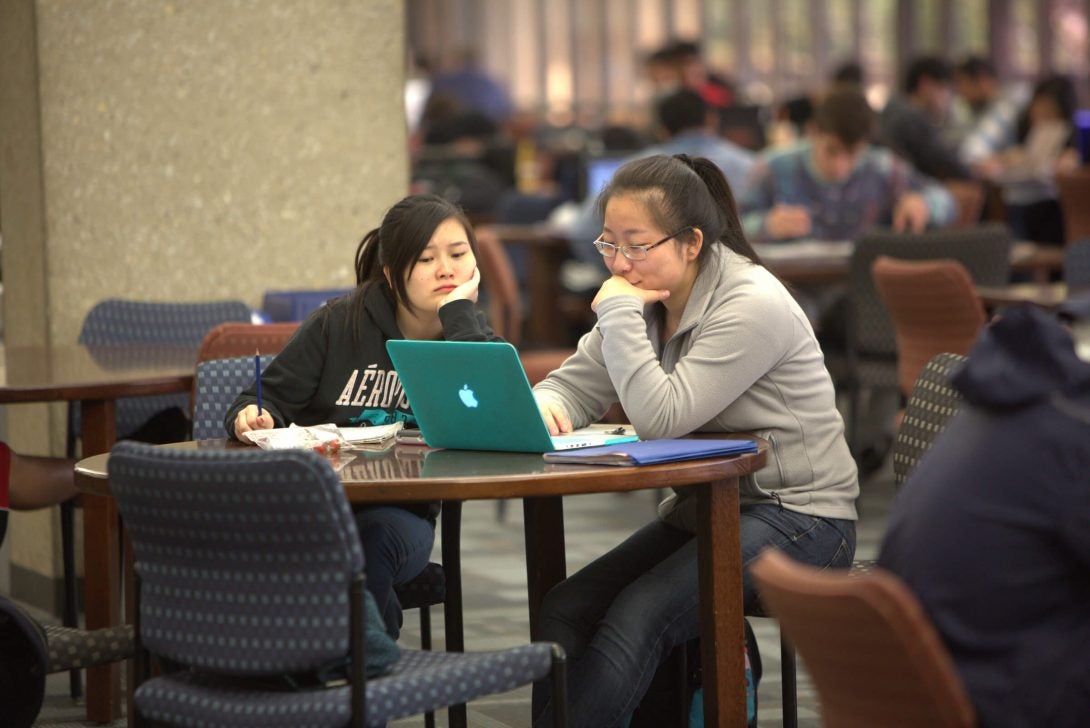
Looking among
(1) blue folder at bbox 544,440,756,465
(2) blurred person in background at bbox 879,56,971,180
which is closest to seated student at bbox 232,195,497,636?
(1) blue folder at bbox 544,440,756,465

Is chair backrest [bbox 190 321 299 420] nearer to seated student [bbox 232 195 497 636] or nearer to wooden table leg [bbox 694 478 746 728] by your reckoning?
seated student [bbox 232 195 497 636]

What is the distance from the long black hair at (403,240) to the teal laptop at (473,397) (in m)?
0.48

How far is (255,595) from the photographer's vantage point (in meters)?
2.28

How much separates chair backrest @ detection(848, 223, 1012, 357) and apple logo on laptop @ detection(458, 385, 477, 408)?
346 cm

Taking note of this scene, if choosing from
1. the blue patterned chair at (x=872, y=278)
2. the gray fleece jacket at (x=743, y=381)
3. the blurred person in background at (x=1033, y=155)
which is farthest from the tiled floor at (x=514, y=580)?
the blurred person in background at (x=1033, y=155)

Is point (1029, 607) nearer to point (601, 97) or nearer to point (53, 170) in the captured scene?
point (53, 170)

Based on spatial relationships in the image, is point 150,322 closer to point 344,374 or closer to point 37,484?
point 37,484

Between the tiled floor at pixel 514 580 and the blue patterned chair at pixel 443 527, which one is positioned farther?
the tiled floor at pixel 514 580

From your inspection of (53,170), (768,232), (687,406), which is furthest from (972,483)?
(768,232)

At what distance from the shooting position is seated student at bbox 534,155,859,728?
110 inches

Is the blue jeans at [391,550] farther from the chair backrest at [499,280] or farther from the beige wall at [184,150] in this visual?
the chair backrest at [499,280]

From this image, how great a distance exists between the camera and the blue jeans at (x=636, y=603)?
9.01 feet

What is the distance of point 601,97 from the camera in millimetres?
18250

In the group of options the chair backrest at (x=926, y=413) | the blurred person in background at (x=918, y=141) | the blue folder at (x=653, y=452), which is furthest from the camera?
the blurred person in background at (x=918, y=141)
